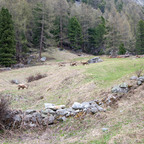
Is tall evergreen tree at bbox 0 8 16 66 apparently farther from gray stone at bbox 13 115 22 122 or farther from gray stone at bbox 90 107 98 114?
gray stone at bbox 90 107 98 114

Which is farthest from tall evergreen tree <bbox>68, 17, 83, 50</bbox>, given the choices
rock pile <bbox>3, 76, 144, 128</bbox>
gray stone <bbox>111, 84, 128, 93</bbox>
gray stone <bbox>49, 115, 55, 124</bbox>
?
gray stone <bbox>49, 115, 55, 124</bbox>

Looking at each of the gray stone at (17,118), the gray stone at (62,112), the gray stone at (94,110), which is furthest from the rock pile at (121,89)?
the gray stone at (17,118)

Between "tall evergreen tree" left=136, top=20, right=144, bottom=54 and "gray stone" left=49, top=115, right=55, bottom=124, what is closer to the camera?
"gray stone" left=49, top=115, right=55, bottom=124

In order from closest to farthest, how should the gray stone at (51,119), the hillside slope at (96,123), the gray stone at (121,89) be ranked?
the hillside slope at (96,123), the gray stone at (51,119), the gray stone at (121,89)

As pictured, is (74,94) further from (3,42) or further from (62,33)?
(62,33)

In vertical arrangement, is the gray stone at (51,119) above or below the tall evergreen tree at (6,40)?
below

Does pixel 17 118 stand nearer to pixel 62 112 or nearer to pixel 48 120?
pixel 48 120

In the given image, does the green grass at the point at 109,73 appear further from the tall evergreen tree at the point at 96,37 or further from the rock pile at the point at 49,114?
the tall evergreen tree at the point at 96,37

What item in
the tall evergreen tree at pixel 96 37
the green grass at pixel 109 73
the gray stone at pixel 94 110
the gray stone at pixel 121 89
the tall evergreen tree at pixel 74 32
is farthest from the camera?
the tall evergreen tree at pixel 96 37

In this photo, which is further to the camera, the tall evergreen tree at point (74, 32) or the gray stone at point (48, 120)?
the tall evergreen tree at point (74, 32)

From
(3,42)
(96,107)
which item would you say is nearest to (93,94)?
(96,107)

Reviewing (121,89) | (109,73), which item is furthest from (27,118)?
(109,73)

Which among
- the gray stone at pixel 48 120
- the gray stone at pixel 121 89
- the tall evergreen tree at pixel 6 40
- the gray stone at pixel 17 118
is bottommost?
the gray stone at pixel 48 120

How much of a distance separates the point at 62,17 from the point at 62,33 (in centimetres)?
513
